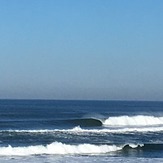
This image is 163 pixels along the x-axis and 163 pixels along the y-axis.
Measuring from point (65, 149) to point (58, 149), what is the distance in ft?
1.47

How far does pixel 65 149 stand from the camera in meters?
31.2

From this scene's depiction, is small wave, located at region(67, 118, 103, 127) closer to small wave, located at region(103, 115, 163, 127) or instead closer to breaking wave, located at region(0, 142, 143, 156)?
small wave, located at region(103, 115, 163, 127)

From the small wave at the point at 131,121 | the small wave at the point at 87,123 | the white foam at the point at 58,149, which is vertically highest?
the small wave at the point at 131,121

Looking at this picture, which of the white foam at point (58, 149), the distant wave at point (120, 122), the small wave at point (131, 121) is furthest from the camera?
the small wave at point (131, 121)

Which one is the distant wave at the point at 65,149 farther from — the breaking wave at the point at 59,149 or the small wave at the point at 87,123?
the small wave at the point at 87,123

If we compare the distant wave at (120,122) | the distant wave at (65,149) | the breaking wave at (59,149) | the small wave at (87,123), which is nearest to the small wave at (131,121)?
the distant wave at (120,122)

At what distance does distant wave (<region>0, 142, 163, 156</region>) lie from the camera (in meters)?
29.8

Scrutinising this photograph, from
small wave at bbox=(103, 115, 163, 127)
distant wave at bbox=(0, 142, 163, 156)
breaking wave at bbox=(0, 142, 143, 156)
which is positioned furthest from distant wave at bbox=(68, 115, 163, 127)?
breaking wave at bbox=(0, 142, 143, 156)

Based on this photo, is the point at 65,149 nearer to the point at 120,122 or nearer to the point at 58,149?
the point at 58,149

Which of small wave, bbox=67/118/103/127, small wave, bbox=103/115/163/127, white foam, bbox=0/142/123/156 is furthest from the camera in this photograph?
small wave, bbox=103/115/163/127

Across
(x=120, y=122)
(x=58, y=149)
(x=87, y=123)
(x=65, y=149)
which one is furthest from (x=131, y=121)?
(x=58, y=149)

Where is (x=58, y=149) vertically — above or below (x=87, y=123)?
below

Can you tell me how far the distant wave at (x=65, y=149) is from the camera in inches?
1174

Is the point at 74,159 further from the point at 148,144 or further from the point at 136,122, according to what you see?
the point at 136,122
